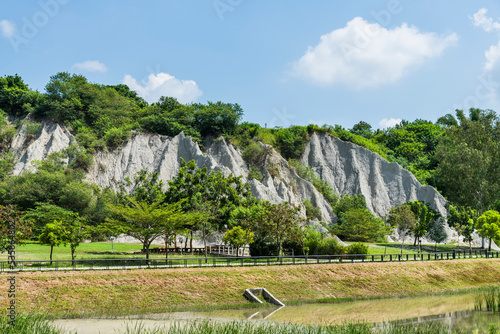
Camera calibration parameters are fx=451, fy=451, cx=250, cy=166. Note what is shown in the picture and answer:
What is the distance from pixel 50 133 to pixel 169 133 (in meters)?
21.8

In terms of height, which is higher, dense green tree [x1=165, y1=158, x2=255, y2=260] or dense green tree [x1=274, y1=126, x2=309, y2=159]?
dense green tree [x1=274, y1=126, x2=309, y2=159]

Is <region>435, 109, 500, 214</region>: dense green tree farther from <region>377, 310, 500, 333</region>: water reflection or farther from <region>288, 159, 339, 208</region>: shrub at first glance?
<region>377, 310, 500, 333</region>: water reflection

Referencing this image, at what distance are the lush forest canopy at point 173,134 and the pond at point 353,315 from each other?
3455 cm

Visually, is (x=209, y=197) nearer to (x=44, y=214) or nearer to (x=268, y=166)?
(x=44, y=214)

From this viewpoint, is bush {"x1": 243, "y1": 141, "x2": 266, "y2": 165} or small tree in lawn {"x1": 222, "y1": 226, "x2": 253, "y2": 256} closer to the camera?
small tree in lawn {"x1": 222, "y1": 226, "x2": 253, "y2": 256}

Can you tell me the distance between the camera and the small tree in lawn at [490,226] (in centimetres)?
5816

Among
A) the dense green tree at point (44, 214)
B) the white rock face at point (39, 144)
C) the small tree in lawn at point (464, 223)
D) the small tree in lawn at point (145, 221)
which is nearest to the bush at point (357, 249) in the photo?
the small tree in lawn at point (145, 221)

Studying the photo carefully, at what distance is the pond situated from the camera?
2520 cm

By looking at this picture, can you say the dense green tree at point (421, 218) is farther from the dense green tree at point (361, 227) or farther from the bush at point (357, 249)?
the bush at point (357, 249)

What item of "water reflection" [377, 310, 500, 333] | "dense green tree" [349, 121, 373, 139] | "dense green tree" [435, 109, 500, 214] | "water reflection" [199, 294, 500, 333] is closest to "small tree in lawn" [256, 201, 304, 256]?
"water reflection" [199, 294, 500, 333]

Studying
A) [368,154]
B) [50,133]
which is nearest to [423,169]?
[368,154]

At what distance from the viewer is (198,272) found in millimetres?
34688

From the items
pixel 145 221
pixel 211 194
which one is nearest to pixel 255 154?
pixel 211 194

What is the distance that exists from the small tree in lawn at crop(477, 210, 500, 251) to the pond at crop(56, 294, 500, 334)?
27.8 meters
